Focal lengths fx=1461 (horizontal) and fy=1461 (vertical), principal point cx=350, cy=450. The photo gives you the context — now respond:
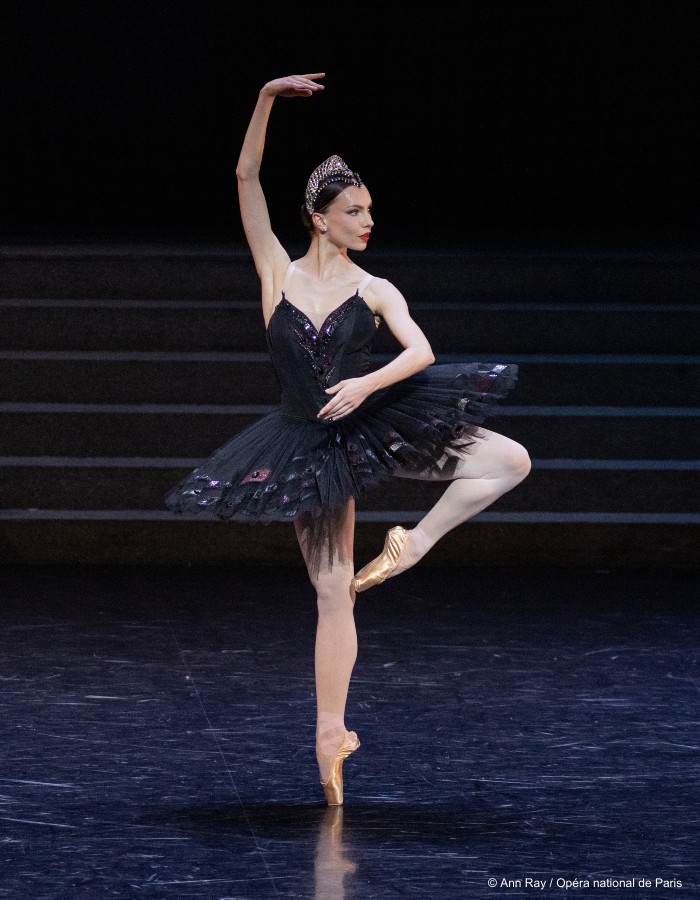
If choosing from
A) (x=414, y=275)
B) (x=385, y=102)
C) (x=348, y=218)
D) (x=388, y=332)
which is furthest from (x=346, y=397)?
(x=385, y=102)

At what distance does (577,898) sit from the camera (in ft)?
9.20

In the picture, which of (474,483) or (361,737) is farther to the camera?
(361,737)

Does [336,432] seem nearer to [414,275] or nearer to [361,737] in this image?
[361,737]

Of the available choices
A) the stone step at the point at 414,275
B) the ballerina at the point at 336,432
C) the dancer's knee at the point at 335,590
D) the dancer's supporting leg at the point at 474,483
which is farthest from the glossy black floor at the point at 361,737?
the stone step at the point at 414,275

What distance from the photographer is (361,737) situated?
383 centimetres

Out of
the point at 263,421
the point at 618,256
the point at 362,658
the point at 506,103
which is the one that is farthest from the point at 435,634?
the point at 506,103

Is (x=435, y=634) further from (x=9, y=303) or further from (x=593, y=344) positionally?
(x=9, y=303)

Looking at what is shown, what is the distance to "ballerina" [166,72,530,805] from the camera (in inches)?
125

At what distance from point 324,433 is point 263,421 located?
20 cm

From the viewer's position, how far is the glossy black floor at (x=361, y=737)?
2963mm

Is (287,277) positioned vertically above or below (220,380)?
above

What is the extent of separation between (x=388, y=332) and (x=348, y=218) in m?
3.47

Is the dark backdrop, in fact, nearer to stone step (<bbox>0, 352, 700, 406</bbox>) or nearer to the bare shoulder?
stone step (<bbox>0, 352, 700, 406</bbox>)

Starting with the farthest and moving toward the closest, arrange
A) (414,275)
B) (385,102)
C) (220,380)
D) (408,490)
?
(385,102)
(414,275)
(220,380)
(408,490)
